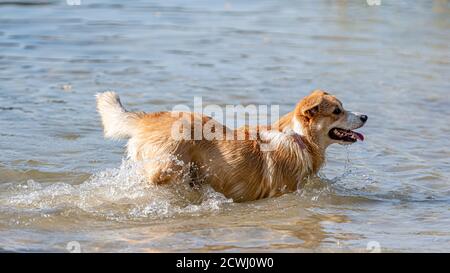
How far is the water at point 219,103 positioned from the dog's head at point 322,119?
454 mm

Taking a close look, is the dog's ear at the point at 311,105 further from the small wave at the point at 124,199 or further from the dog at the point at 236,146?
the small wave at the point at 124,199

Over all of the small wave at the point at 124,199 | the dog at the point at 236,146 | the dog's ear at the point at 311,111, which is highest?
the dog's ear at the point at 311,111

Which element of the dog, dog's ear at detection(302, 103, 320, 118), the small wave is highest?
dog's ear at detection(302, 103, 320, 118)

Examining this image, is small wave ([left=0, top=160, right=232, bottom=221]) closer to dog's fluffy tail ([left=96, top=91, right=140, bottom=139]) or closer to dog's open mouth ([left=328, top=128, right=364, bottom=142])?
dog's fluffy tail ([left=96, top=91, right=140, bottom=139])

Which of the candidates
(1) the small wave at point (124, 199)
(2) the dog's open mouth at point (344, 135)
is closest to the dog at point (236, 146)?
(2) the dog's open mouth at point (344, 135)

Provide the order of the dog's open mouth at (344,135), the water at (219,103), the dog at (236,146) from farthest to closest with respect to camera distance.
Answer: the dog's open mouth at (344,135) < the dog at (236,146) < the water at (219,103)

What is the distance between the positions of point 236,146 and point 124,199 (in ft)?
3.40

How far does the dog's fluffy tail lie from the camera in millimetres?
7109

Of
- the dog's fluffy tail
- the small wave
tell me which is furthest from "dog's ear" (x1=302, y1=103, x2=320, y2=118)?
the dog's fluffy tail

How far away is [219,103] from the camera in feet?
35.8

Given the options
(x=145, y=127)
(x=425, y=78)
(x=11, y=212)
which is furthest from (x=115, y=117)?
(x=425, y=78)

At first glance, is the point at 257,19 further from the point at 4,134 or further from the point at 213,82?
the point at 4,134

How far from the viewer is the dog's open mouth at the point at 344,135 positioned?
7590 millimetres
